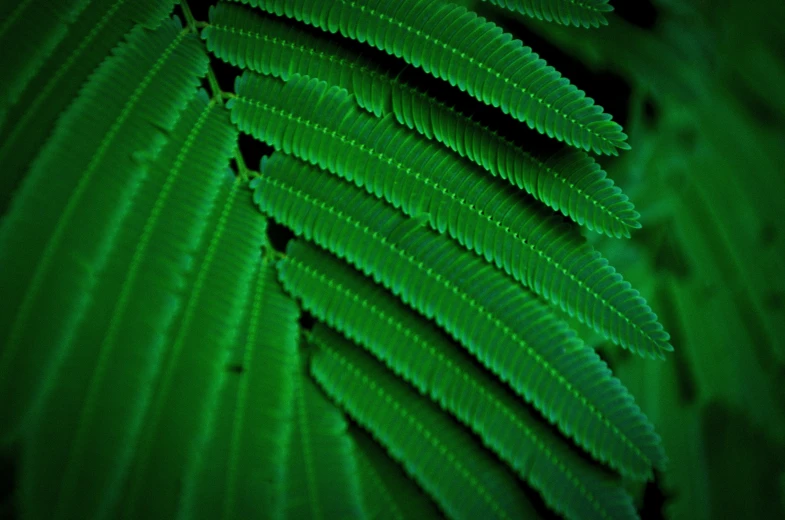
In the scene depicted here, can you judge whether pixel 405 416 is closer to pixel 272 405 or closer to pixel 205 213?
pixel 272 405

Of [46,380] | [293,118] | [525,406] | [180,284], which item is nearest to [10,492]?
[46,380]

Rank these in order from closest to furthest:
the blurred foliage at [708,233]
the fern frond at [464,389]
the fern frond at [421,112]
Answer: the fern frond at [421,112]
the fern frond at [464,389]
the blurred foliage at [708,233]

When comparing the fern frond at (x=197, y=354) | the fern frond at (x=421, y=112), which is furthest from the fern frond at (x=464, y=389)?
the fern frond at (x=421, y=112)

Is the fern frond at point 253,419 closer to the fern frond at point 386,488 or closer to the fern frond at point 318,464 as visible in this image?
the fern frond at point 318,464

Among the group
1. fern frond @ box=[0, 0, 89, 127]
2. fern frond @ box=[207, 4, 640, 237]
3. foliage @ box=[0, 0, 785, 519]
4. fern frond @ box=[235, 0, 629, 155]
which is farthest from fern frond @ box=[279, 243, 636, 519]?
fern frond @ box=[0, 0, 89, 127]

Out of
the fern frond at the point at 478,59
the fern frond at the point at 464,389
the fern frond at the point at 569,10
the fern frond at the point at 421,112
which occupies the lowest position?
the fern frond at the point at 464,389

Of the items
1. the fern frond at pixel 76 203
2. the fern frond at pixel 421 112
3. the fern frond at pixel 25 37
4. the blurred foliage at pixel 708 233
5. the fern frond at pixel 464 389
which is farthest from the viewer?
the blurred foliage at pixel 708 233

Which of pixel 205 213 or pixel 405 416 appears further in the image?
pixel 405 416
